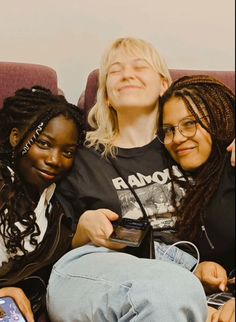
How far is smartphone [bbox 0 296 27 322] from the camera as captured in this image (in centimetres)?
91

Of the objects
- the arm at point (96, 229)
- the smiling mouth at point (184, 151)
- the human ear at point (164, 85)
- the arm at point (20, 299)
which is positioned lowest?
the arm at point (20, 299)

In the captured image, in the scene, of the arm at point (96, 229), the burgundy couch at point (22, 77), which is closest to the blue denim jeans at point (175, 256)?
the arm at point (96, 229)

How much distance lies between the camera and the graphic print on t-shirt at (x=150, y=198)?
115 centimetres

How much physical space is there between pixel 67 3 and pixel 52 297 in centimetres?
81

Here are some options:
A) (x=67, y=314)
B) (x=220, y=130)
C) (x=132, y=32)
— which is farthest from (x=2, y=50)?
(x=67, y=314)

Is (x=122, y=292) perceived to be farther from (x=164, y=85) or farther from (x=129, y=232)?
(x=164, y=85)

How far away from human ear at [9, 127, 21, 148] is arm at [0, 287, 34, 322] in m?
0.34

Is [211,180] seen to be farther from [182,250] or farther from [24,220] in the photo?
[24,220]

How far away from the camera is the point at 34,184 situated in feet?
3.76

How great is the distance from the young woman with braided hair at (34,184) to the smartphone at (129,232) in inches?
6.4

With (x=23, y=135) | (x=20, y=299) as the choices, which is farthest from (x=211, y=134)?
(x=20, y=299)

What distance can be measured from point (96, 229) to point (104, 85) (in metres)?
0.41

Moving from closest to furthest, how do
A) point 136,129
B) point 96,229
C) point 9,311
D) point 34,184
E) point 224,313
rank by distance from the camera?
point 224,313 < point 9,311 < point 96,229 < point 34,184 < point 136,129

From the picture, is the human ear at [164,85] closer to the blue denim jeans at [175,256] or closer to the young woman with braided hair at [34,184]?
the young woman with braided hair at [34,184]
